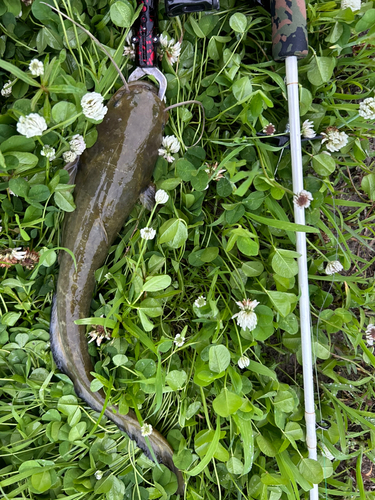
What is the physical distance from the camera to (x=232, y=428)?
1612mm

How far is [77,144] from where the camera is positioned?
144cm

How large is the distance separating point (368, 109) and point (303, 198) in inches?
21.5

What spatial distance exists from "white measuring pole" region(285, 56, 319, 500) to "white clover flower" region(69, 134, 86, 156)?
0.92 meters

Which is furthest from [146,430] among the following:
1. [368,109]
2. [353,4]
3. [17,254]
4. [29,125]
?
[353,4]

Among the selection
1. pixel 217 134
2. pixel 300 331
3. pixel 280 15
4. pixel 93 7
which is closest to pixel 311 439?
pixel 300 331

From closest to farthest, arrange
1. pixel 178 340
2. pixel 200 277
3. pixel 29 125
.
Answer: pixel 29 125 → pixel 178 340 → pixel 200 277

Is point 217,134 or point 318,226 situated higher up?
point 217,134

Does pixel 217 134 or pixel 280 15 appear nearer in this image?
pixel 280 15

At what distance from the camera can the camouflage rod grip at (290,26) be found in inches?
54.7

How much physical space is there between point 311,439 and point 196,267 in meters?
0.98

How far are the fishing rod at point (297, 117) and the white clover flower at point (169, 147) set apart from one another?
0.52 meters

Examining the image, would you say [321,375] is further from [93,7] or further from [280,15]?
[93,7]

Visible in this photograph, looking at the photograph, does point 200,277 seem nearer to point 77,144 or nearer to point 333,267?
point 333,267

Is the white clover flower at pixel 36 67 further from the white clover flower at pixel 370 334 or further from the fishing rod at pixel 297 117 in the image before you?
the white clover flower at pixel 370 334
